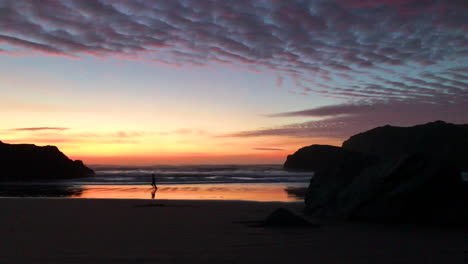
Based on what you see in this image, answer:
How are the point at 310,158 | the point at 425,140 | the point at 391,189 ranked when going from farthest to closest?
the point at 310,158
the point at 425,140
the point at 391,189

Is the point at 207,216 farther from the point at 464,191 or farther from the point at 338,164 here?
the point at 464,191

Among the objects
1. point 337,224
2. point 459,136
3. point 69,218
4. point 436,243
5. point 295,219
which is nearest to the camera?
point 436,243

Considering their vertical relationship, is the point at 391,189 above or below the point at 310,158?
below

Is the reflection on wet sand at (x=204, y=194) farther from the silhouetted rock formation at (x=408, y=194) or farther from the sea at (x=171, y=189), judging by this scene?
the silhouetted rock formation at (x=408, y=194)

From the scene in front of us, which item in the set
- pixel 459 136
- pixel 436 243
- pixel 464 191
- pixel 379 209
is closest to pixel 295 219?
pixel 379 209

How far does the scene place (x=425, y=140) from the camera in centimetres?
10956

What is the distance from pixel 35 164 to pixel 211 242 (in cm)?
6249

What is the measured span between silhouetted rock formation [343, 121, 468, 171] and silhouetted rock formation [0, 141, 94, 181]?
225 feet

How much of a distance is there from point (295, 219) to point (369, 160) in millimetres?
4344

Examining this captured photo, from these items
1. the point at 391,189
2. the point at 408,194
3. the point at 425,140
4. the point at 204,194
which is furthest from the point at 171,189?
the point at 425,140

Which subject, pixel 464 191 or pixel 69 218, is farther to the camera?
pixel 69 218

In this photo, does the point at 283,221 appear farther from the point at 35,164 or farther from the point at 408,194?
the point at 35,164

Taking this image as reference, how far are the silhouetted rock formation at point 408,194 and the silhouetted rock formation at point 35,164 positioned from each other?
179ft

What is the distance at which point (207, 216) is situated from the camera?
11.5 m
